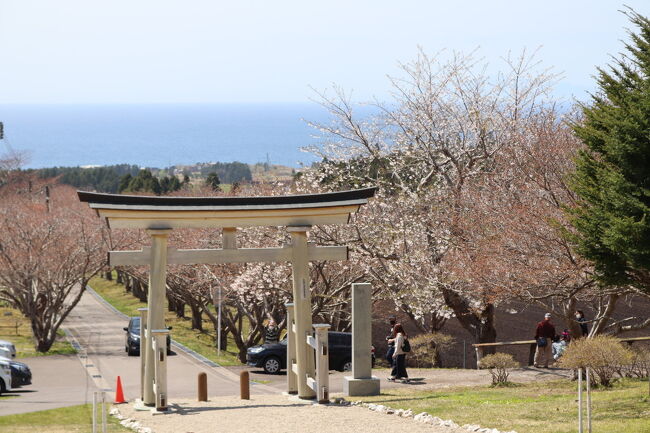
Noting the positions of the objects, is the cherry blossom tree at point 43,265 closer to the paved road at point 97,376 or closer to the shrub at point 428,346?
the paved road at point 97,376

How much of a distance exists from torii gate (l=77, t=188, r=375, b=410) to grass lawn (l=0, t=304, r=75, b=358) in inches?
636

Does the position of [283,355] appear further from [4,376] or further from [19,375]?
[4,376]

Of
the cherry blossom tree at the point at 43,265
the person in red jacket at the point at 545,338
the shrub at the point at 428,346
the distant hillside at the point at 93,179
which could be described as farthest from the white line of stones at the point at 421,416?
the distant hillside at the point at 93,179

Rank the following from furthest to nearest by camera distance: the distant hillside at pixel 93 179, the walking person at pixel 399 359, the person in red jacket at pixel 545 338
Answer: the distant hillside at pixel 93 179
the person in red jacket at pixel 545 338
the walking person at pixel 399 359

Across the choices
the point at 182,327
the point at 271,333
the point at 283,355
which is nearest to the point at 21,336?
the point at 182,327

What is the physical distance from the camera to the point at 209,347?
1462 inches

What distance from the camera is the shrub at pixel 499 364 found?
64.0 feet

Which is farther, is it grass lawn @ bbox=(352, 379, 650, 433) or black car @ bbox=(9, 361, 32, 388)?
black car @ bbox=(9, 361, 32, 388)

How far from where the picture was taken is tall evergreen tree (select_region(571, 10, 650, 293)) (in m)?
12.9

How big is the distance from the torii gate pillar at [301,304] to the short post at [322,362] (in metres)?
0.83

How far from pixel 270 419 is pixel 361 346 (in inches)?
148

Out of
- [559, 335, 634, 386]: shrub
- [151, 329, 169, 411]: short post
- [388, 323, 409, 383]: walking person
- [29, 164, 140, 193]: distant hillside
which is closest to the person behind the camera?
[559, 335, 634, 386]: shrub

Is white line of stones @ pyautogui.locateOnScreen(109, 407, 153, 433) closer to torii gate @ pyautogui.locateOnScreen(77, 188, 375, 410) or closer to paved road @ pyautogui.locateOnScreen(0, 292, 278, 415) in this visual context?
torii gate @ pyautogui.locateOnScreen(77, 188, 375, 410)

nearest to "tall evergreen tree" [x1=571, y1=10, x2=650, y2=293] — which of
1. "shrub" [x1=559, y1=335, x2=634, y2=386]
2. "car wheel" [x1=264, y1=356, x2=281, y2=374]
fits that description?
"shrub" [x1=559, y1=335, x2=634, y2=386]
